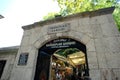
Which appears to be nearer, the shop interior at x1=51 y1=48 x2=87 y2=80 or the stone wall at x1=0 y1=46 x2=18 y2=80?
the stone wall at x1=0 y1=46 x2=18 y2=80

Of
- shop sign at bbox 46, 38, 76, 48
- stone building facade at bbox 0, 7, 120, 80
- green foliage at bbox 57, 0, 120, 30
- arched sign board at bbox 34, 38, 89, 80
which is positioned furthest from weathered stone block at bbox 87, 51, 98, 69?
green foliage at bbox 57, 0, 120, 30

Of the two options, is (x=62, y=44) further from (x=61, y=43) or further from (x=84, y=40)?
(x=84, y=40)

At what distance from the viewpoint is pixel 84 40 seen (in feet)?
13.6

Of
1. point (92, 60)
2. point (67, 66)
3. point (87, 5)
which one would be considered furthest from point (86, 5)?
point (92, 60)

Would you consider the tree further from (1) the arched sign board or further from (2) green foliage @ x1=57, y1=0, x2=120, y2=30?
(1) the arched sign board

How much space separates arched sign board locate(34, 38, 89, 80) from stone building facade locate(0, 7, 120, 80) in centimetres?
5

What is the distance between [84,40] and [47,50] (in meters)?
2.10

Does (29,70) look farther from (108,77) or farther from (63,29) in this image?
(108,77)

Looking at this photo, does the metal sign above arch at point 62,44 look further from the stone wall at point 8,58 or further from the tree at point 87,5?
the tree at point 87,5

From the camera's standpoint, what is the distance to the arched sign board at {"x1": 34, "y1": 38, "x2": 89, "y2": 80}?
14.9 feet

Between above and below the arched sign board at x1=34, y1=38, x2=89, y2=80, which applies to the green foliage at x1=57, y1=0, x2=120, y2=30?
above

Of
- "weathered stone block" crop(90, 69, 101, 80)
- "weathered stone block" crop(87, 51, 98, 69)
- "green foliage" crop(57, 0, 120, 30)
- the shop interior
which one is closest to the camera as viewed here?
"weathered stone block" crop(90, 69, 101, 80)

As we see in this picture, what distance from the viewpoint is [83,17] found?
4.70m

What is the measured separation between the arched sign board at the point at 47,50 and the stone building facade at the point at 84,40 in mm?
51
